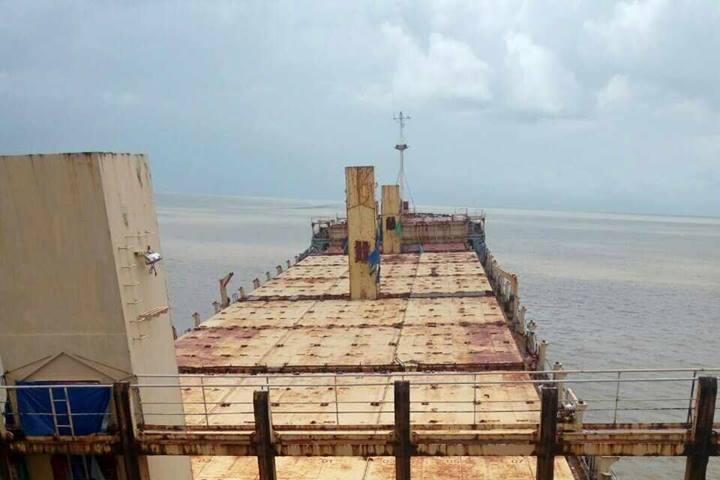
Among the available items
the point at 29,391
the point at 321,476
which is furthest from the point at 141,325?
the point at 321,476

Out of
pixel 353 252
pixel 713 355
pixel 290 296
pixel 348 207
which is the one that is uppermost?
pixel 348 207

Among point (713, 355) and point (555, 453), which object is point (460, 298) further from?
point (713, 355)

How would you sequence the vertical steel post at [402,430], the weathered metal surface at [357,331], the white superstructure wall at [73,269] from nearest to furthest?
the white superstructure wall at [73,269] → the vertical steel post at [402,430] → the weathered metal surface at [357,331]

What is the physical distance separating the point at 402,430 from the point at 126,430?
4810mm

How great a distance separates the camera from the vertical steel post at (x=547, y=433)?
866cm

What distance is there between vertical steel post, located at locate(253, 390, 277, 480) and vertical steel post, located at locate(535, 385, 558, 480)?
15.3ft

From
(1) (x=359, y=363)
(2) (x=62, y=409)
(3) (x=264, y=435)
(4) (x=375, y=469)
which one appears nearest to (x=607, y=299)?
(1) (x=359, y=363)

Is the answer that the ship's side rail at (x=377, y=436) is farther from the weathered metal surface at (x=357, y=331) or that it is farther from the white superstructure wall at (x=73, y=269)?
the weathered metal surface at (x=357, y=331)

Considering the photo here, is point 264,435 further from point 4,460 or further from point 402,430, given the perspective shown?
point 4,460

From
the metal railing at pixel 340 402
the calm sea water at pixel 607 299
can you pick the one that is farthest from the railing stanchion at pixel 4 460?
the calm sea water at pixel 607 299

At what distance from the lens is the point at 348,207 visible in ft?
86.7

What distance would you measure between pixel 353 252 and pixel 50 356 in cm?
1824

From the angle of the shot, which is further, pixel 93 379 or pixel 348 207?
pixel 348 207

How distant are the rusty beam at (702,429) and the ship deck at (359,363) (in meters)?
2.37
